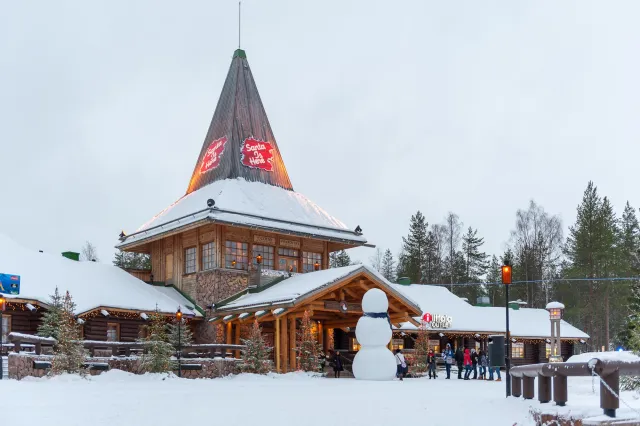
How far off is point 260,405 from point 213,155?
22.5m

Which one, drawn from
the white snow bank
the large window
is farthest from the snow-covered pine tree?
the white snow bank

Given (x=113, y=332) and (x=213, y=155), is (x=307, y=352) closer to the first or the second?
(x=113, y=332)

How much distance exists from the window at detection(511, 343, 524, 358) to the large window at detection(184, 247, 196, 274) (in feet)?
69.3

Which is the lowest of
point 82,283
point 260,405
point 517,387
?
point 260,405

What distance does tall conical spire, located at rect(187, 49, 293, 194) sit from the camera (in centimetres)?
3516

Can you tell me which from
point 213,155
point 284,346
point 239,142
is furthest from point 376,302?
point 213,155

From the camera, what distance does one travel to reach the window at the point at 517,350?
44.9 meters

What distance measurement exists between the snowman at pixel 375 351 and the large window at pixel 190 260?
11.7 m

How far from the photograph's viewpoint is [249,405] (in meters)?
15.0

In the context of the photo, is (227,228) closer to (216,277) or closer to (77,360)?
(216,277)

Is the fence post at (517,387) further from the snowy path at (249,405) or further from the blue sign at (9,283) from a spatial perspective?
the blue sign at (9,283)

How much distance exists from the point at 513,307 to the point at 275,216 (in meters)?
22.2

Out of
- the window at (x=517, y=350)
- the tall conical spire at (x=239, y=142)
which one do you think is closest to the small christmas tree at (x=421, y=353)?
the tall conical spire at (x=239, y=142)

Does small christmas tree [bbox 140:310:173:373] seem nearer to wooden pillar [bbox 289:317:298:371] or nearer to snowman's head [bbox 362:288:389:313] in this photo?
wooden pillar [bbox 289:317:298:371]
